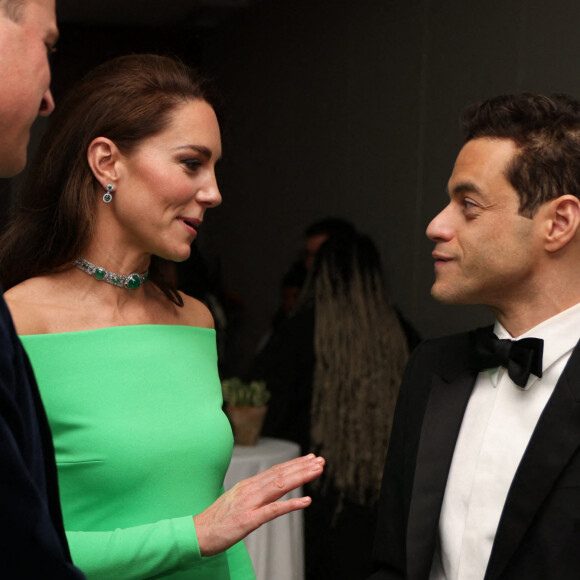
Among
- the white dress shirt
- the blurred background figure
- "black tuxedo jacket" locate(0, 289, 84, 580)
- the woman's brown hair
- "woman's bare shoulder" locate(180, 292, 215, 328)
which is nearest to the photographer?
"black tuxedo jacket" locate(0, 289, 84, 580)

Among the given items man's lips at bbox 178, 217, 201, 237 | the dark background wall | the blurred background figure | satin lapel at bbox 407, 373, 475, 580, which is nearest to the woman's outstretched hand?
satin lapel at bbox 407, 373, 475, 580

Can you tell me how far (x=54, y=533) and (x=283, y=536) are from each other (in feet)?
8.28

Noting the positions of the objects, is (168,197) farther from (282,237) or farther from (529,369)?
(282,237)

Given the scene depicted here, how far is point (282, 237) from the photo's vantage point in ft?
23.0

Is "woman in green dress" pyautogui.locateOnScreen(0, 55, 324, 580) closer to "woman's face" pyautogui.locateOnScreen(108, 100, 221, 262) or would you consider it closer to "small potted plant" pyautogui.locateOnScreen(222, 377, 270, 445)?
"woman's face" pyautogui.locateOnScreen(108, 100, 221, 262)

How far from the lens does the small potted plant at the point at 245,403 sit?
363 centimetres

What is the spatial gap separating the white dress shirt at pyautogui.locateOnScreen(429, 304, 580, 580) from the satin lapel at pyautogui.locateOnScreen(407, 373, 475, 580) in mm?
24

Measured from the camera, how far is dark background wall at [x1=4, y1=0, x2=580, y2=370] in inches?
165

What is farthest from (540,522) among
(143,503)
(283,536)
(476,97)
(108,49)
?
(108,49)

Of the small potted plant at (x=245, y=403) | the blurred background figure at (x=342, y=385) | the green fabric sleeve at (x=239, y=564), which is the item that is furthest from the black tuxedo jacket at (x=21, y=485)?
the blurred background figure at (x=342, y=385)

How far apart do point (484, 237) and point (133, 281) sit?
715mm

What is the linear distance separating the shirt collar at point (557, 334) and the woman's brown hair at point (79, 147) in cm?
84

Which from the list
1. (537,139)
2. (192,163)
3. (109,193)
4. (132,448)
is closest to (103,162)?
(109,193)

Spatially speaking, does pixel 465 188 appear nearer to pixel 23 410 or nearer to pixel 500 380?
pixel 500 380
